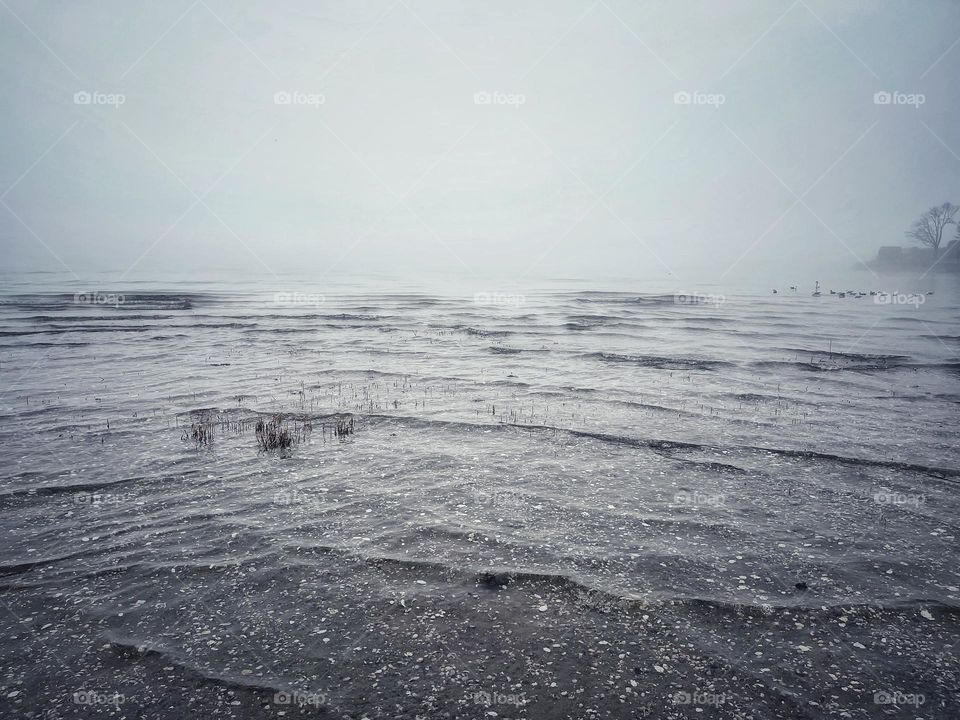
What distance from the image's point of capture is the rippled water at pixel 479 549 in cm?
612

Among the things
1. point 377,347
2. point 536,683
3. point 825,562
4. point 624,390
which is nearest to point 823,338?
point 624,390

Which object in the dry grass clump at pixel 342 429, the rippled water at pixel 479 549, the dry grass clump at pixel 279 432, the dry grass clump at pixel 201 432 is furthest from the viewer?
the dry grass clump at pixel 342 429

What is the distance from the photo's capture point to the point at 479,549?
893cm

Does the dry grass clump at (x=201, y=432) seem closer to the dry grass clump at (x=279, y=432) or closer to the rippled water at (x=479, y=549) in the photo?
the rippled water at (x=479, y=549)

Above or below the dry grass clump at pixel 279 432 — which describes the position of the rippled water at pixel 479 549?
below

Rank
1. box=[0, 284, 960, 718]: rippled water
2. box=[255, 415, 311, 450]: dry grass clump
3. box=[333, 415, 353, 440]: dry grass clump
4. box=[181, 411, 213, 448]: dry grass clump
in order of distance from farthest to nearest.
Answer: box=[333, 415, 353, 440]: dry grass clump < box=[181, 411, 213, 448]: dry grass clump < box=[255, 415, 311, 450]: dry grass clump < box=[0, 284, 960, 718]: rippled water

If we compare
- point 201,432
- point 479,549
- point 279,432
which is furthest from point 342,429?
point 479,549

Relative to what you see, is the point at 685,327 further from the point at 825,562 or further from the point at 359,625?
the point at 359,625

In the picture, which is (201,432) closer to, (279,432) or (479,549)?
(279,432)

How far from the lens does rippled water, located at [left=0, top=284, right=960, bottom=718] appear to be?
6.12 metres

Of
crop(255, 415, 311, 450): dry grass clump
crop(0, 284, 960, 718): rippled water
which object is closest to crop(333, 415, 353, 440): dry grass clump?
crop(0, 284, 960, 718): rippled water

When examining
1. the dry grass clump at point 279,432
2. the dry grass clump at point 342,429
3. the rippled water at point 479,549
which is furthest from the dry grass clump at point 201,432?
the dry grass clump at point 342,429

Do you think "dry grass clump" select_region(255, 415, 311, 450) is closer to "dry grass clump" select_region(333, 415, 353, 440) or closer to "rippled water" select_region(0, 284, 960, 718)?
"rippled water" select_region(0, 284, 960, 718)

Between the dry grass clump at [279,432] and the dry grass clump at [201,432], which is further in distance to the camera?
the dry grass clump at [201,432]
